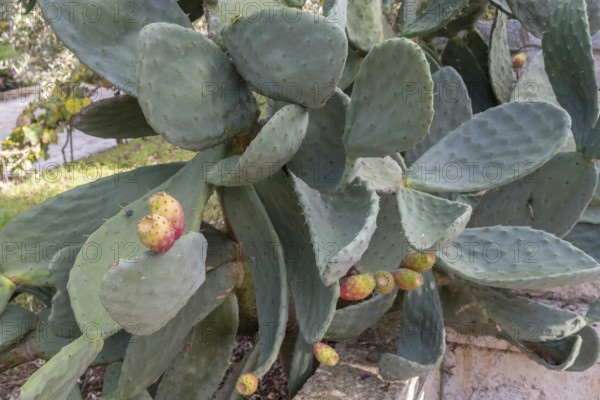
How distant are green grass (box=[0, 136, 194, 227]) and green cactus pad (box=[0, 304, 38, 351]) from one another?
6.51ft

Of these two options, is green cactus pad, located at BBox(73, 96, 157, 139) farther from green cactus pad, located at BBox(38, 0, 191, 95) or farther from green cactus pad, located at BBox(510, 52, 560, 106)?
green cactus pad, located at BBox(510, 52, 560, 106)

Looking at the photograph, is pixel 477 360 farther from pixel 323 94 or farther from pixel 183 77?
pixel 183 77

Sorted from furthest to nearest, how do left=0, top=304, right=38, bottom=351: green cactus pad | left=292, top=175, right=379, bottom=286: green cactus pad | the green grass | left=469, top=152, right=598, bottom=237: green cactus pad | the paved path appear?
the paved path, the green grass, left=469, top=152, right=598, bottom=237: green cactus pad, left=0, top=304, right=38, bottom=351: green cactus pad, left=292, top=175, right=379, bottom=286: green cactus pad

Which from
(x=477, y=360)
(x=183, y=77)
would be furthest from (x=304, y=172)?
(x=477, y=360)

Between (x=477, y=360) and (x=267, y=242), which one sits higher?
(x=267, y=242)

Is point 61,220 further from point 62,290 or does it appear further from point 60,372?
point 60,372

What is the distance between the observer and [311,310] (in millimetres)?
1310

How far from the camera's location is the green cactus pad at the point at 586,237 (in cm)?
169

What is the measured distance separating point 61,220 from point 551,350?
4.17ft

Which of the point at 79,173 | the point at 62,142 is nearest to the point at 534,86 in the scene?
the point at 79,173

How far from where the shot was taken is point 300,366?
1627 millimetres

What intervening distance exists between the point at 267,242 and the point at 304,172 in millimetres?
188

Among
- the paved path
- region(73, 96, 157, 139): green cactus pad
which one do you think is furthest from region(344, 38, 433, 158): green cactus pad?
the paved path

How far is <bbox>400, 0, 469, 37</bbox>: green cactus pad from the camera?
1.69 meters
